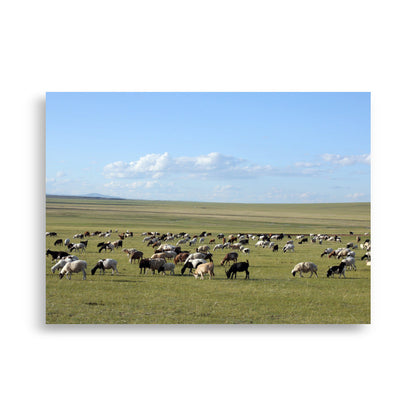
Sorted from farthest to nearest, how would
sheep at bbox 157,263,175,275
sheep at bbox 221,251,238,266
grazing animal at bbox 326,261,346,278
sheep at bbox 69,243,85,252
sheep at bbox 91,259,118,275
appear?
sheep at bbox 69,243,85,252 < sheep at bbox 221,251,238,266 < sheep at bbox 157,263,175,275 < sheep at bbox 91,259,118,275 < grazing animal at bbox 326,261,346,278

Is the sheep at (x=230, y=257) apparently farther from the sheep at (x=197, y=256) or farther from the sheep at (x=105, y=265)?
the sheep at (x=105, y=265)

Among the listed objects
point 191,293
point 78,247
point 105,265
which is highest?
point 78,247

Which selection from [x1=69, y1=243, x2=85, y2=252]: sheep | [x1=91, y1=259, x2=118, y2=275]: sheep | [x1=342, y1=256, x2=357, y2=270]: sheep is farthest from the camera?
[x1=69, y1=243, x2=85, y2=252]: sheep

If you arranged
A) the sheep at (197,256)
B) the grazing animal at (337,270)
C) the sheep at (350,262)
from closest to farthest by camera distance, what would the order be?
the grazing animal at (337,270) < the sheep at (350,262) < the sheep at (197,256)

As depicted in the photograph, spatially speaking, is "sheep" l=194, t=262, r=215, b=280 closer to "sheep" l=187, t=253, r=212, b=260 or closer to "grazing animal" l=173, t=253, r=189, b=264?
"sheep" l=187, t=253, r=212, b=260

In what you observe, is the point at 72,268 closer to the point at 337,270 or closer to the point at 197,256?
the point at 197,256

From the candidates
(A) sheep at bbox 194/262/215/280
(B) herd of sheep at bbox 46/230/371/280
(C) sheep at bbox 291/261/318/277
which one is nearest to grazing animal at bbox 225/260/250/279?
(B) herd of sheep at bbox 46/230/371/280

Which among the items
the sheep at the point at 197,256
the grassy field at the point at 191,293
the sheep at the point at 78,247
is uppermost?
the sheep at the point at 78,247

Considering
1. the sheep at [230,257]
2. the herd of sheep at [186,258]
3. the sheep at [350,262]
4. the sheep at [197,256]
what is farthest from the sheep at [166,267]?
the sheep at [350,262]

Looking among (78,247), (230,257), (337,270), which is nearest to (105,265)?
(230,257)
